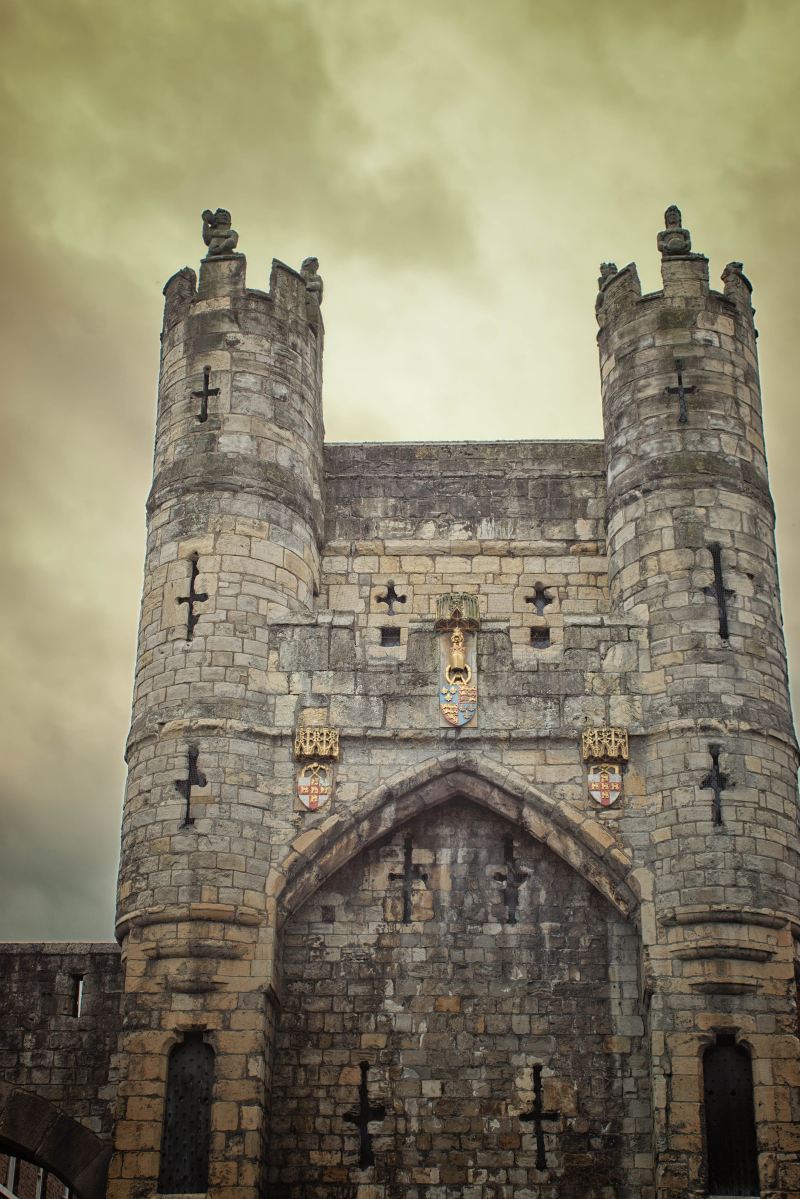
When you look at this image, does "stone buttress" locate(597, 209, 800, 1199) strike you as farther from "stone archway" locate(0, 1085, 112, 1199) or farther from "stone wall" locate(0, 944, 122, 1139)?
"stone wall" locate(0, 944, 122, 1139)

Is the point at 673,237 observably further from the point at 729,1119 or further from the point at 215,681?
the point at 729,1119

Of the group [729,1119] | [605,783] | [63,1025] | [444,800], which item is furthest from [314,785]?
[729,1119]

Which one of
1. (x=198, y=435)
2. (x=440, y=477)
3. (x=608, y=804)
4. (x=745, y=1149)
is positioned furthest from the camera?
(x=440, y=477)

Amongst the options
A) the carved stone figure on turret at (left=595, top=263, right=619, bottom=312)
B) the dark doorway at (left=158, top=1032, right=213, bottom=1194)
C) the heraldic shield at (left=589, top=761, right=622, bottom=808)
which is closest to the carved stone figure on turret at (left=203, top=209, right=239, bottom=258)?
the carved stone figure on turret at (left=595, top=263, right=619, bottom=312)

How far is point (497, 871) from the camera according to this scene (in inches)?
634

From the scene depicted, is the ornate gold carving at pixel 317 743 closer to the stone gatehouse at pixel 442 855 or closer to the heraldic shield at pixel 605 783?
the stone gatehouse at pixel 442 855

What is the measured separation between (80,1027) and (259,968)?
7.78 feet

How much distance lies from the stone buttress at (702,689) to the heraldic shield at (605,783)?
30 cm

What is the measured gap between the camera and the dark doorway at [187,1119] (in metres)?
14.2

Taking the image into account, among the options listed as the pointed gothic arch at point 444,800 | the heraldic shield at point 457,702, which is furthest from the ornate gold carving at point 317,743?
the heraldic shield at point 457,702

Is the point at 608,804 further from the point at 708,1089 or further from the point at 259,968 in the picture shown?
the point at 259,968

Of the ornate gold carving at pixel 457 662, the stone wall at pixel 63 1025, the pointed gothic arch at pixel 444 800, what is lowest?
the stone wall at pixel 63 1025

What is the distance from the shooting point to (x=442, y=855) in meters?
16.2

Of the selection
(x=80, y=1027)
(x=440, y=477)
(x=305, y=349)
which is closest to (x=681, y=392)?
(x=440, y=477)
